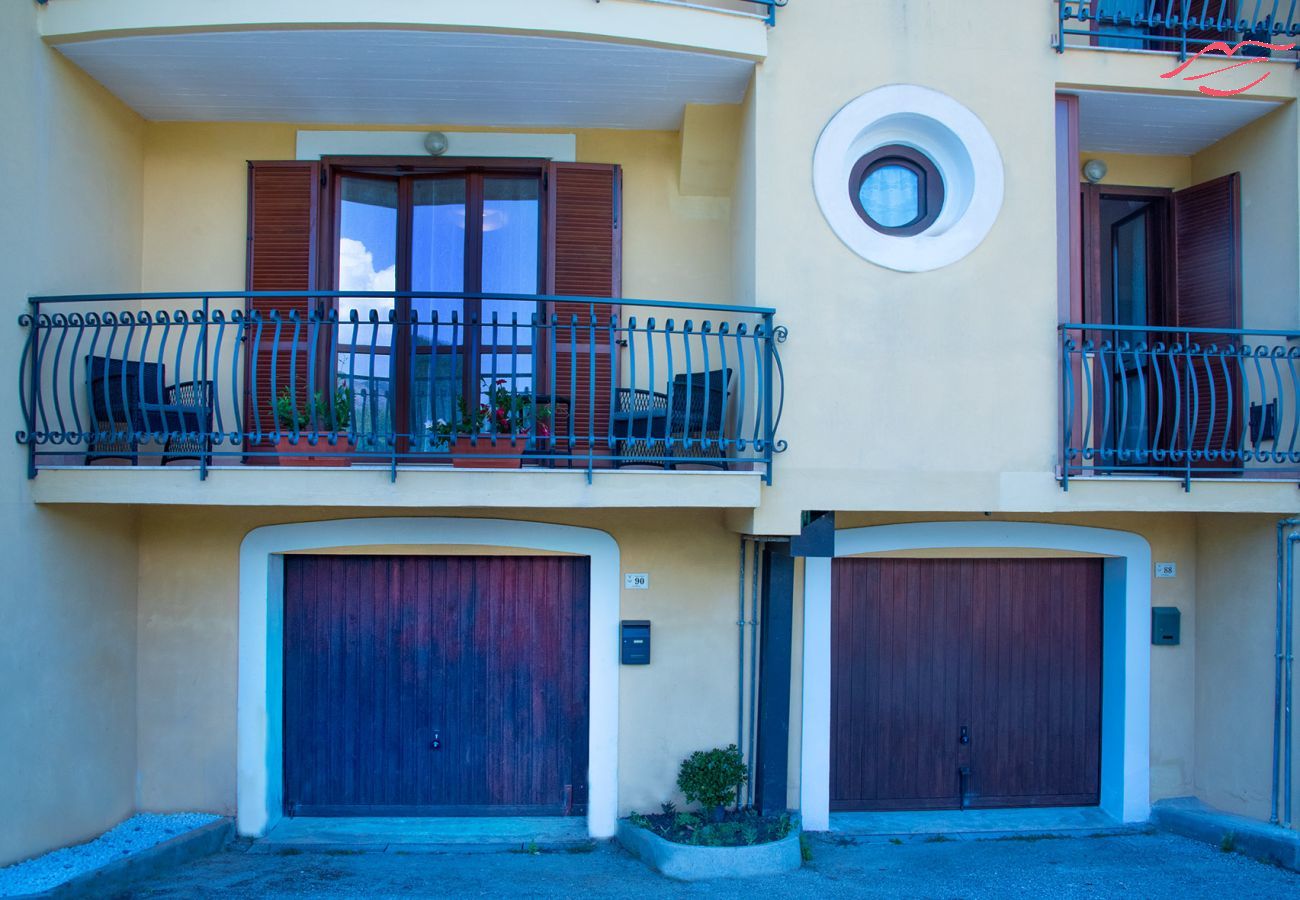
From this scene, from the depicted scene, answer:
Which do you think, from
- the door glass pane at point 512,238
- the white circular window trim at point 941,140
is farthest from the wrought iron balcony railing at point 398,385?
the white circular window trim at point 941,140

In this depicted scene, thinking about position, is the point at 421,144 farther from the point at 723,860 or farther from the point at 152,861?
the point at 723,860

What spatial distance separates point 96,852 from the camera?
590cm

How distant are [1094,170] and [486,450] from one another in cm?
554

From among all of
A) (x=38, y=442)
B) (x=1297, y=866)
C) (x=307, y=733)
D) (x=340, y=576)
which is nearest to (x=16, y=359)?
(x=38, y=442)

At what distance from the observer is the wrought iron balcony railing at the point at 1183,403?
20.1 ft

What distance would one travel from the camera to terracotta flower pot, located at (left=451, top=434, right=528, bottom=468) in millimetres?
5652

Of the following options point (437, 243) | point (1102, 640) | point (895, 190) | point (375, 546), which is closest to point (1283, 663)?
point (1102, 640)

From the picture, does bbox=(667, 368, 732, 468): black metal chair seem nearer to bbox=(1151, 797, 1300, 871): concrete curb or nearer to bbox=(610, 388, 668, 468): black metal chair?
bbox=(610, 388, 668, 468): black metal chair

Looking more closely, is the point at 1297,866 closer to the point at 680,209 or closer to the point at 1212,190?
the point at 1212,190

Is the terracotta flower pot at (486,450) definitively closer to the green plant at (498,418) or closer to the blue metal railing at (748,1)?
the green plant at (498,418)

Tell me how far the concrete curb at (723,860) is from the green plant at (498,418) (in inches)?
117

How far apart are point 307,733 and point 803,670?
393 centimetres

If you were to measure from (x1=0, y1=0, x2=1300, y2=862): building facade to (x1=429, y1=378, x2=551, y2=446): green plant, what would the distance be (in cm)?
9

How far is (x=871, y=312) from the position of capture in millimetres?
6078
